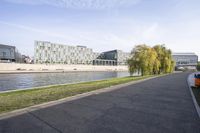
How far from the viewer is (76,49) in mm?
131500

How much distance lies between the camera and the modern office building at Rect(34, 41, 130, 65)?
112m

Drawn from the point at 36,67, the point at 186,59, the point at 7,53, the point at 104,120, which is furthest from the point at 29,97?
the point at 186,59

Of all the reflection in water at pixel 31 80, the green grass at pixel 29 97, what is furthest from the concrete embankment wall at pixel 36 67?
the green grass at pixel 29 97

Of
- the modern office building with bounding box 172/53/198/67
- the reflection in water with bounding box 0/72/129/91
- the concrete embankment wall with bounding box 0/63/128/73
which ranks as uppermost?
the modern office building with bounding box 172/53/198/67

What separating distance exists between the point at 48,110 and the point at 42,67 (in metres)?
78.5

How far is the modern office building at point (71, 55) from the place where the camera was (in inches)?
4390

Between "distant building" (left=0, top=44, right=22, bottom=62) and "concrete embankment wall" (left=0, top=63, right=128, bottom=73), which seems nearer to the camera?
"concrete embankment wall" (left=0, top=63, right=128, bottom=73)

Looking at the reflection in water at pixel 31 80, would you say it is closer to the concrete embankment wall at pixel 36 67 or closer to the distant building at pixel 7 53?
the concrete embankment wall at pixel 36 67

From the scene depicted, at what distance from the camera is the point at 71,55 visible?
12775 cm

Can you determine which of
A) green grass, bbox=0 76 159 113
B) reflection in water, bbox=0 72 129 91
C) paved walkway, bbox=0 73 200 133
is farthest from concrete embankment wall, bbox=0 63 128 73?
paved walkway, bbox=0 73 200 133

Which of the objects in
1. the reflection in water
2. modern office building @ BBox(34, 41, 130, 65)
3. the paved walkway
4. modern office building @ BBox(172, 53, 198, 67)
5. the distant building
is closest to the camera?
the paved walkway

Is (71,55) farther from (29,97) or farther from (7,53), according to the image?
(29,97)

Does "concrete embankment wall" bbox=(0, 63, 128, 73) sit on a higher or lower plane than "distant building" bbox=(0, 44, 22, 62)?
lower

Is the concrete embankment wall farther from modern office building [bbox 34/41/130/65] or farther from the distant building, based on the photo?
modern office building [bbox 34/41/130/65]
